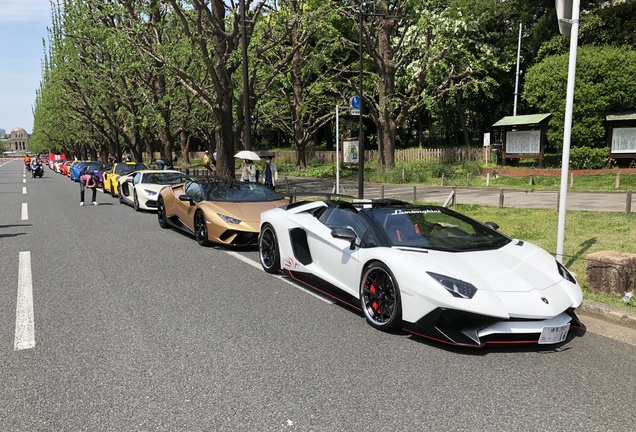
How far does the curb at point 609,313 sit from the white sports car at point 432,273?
0.67 metres

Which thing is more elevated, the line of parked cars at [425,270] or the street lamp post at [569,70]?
the street lamp post at [569,70]

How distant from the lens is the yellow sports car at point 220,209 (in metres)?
8.76

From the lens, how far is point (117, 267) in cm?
753

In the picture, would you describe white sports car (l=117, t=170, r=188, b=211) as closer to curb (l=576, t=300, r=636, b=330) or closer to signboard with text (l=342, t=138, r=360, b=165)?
curb (l=576, t=300, r=636, b=330)

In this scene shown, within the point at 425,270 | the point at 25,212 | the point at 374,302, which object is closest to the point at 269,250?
the point at 374,302

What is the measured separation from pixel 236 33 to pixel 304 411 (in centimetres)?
1647

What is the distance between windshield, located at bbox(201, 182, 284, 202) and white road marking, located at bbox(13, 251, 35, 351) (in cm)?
351

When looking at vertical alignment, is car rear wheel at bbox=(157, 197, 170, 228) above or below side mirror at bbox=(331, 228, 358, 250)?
below

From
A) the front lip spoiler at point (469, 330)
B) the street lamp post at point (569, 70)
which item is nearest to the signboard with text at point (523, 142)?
the street lamp post at point (569, 70)

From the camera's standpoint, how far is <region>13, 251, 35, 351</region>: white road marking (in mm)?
4502

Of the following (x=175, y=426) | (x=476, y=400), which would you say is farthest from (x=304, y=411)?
(x=476, y=400)

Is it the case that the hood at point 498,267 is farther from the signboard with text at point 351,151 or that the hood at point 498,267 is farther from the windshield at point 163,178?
the signboard with text at point 351,151

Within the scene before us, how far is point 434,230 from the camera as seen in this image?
17.6 ft

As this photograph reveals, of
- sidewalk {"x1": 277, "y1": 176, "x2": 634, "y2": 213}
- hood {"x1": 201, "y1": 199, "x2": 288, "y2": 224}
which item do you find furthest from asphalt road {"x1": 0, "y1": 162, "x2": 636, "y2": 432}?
sidewalk {"x1": 277, "y1": 176, "x2": 634, "y2": 213}
